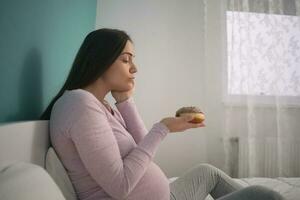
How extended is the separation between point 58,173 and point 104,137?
0.18 meters

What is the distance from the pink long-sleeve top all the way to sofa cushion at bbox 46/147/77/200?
0.02 m

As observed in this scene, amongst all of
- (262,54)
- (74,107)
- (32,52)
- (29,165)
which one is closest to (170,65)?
(262,54)

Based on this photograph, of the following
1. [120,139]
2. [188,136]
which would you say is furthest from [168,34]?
[120,139]

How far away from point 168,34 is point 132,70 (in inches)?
62.4

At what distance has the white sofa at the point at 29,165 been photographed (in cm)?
48

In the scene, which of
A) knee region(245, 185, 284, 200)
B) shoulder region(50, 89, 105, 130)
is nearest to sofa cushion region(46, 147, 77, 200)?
shoulder region(50, 89, 105, 130)

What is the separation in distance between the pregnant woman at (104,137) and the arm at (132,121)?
0.80 feet

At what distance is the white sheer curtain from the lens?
2434mm

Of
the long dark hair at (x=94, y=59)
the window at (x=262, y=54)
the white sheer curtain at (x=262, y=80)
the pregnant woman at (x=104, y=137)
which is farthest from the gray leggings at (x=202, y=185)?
the window at (x=262, y=54)

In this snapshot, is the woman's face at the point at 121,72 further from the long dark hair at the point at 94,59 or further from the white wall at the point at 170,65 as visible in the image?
the white wall at the point at 170,65

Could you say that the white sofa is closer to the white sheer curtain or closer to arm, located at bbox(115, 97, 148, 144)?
arm, located at bbox(115, 97, 148, 144)

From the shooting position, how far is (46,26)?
1061 millimetres

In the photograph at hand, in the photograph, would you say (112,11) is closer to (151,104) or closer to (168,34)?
(168,34)

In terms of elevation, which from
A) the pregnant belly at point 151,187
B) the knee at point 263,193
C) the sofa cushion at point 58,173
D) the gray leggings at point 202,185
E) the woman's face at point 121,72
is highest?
the woman's face at point 121,72
